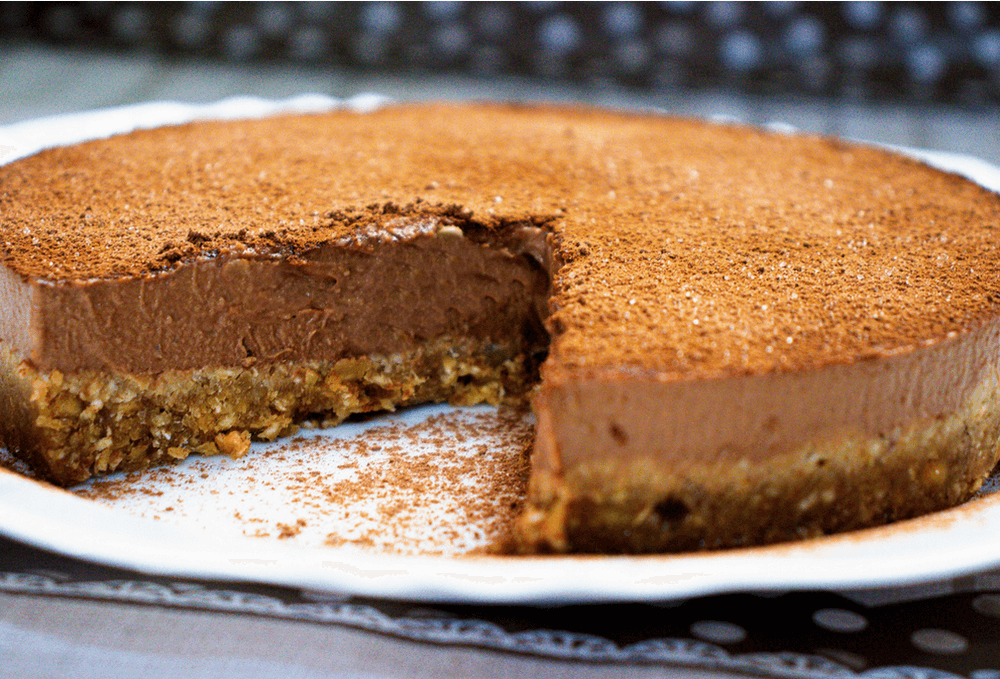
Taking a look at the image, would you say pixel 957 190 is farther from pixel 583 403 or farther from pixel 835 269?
pixel 583 403

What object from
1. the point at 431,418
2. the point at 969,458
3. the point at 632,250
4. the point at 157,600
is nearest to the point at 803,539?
the point at 969,458

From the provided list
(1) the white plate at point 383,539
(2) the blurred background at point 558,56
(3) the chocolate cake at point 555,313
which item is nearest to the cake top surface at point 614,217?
(3) the chocolate cake at point 555,313

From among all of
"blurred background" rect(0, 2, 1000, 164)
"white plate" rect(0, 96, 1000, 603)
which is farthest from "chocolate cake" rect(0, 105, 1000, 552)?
"blurred background" rect(0, 2, 1000, 164)

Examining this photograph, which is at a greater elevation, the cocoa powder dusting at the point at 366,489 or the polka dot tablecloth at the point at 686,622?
the polka dot tablecloth at the point at 686,622

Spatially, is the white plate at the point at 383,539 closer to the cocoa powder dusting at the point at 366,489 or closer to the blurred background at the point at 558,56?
the cocoa powder dusting at the point at 366,489

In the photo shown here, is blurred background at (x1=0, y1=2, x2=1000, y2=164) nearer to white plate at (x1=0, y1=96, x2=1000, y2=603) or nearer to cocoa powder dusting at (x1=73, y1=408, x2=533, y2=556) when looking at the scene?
cocoa powder dusting at (x1=73, y1=408, x2=533, y2=556)

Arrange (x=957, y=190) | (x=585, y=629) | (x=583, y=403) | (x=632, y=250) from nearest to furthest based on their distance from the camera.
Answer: (x=585, y=629), (x=583, y=403), (x=632, y=250), (x=957, y=190)

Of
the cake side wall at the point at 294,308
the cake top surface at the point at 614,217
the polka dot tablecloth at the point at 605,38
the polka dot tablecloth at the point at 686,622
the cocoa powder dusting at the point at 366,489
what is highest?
the polka dot tablecloth at the point at 605,38
